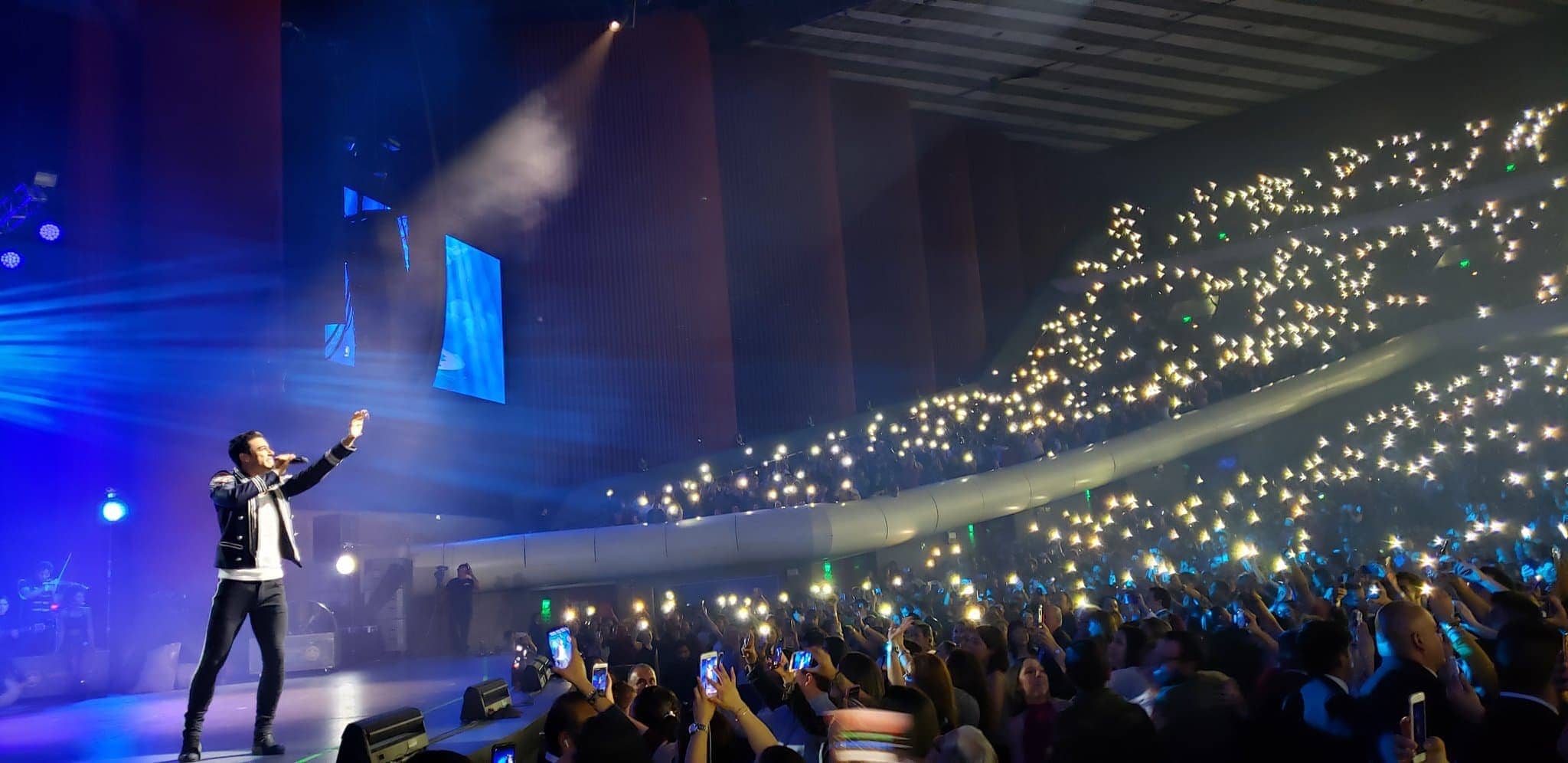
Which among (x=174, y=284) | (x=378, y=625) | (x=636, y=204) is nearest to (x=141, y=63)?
(x=174, y=284)

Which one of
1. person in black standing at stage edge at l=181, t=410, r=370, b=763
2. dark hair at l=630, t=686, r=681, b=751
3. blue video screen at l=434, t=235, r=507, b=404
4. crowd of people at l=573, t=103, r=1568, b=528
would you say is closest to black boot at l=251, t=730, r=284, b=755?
person in black standing at stage edge at l=181, t=410, r=370, b=763

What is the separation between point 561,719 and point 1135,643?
2596 mm

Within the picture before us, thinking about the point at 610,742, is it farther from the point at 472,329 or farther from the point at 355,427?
the point at 472,329

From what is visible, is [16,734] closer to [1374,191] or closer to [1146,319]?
[1146,319]

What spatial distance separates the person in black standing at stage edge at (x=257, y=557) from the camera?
14.7 ft

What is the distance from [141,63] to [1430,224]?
23956mm

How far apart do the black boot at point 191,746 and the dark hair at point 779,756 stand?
258 cm

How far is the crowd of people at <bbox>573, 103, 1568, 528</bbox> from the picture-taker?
21359 mm

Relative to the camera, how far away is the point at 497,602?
47.3ft

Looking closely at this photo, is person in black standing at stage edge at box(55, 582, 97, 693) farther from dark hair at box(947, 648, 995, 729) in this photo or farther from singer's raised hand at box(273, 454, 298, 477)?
dark hair at box(947, 648, 995, 729)

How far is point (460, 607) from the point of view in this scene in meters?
12.5

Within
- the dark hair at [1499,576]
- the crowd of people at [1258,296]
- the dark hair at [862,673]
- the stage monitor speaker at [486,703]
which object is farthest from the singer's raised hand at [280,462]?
the crowd of people at [1258,296]

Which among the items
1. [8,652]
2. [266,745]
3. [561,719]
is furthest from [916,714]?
[8,652]

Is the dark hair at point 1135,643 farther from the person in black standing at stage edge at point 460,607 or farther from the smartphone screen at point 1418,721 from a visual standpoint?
the person in black standing at stage edge at point 460,607
